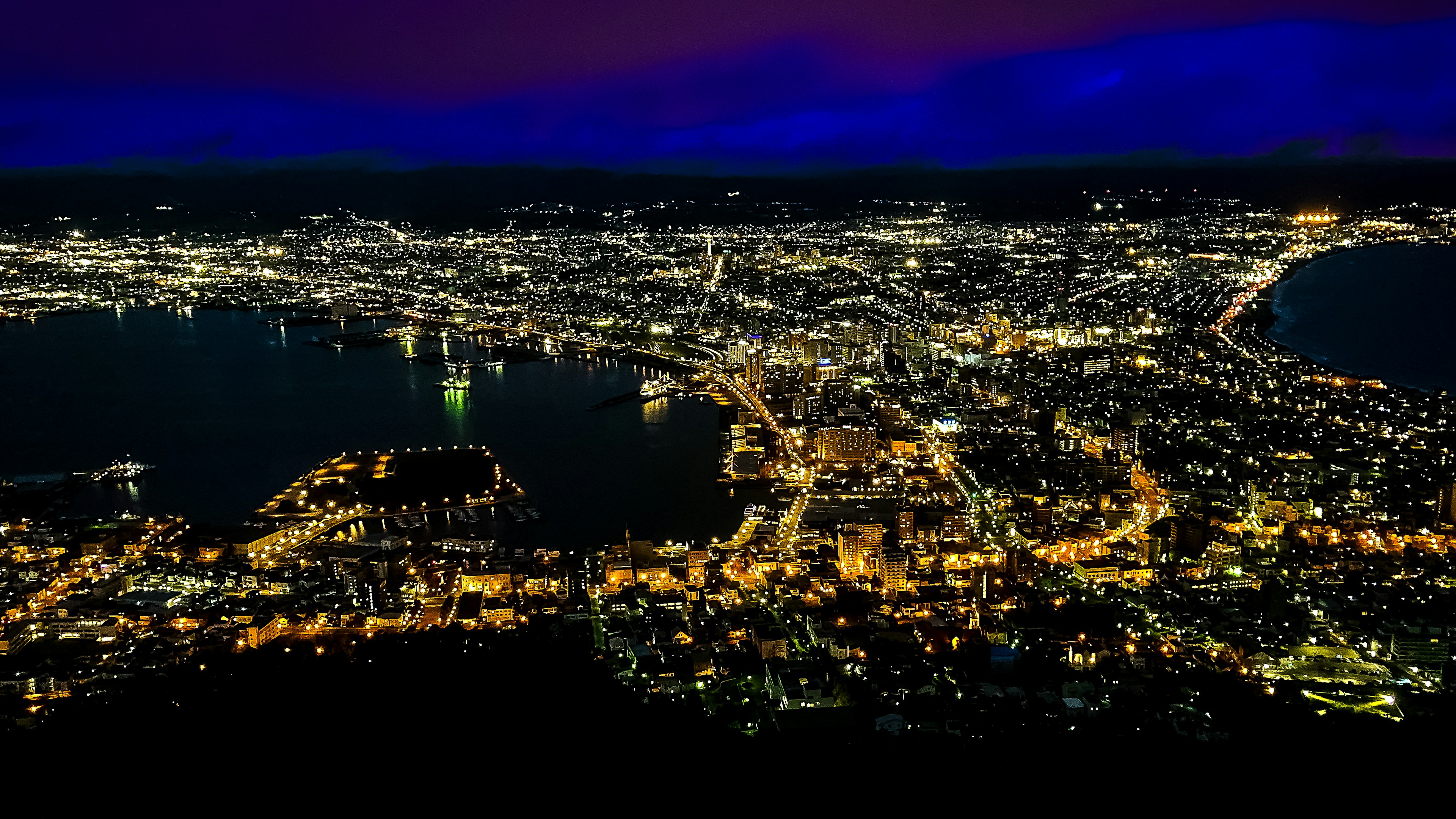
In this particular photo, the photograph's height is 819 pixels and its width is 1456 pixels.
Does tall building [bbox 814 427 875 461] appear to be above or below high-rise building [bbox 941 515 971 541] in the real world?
above

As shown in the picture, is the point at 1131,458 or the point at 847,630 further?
the point at 1131,458

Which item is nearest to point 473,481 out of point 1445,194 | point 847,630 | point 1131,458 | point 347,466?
point 347,466

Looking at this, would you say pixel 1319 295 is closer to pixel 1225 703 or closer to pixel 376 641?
pixel 1225 703

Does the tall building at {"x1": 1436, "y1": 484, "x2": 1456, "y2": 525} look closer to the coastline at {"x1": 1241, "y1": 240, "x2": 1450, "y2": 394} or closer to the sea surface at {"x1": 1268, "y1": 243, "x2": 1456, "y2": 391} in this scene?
the coastline at {"x1": 1241, "y1": 240, "x2": 1450, "y2": 394}

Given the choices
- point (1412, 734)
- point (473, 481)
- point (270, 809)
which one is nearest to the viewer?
point (270, 809)

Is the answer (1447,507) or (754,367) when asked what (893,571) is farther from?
(754,367)

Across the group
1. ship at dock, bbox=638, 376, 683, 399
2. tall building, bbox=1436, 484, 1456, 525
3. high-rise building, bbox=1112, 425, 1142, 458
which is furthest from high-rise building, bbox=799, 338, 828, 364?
tall building, bbox=1436, 484, 1456, 525

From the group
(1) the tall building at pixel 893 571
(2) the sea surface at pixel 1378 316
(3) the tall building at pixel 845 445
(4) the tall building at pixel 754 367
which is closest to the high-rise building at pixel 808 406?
(4) the tall building at pixel 754 367

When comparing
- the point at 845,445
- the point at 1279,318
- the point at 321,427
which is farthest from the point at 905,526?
the point at 1279,318
